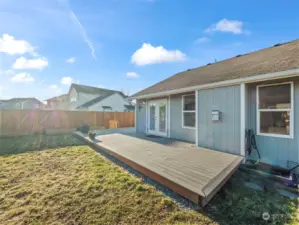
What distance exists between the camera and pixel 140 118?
372 inches

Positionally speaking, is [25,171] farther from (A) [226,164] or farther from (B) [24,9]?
(B) [24,9]

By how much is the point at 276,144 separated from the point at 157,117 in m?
5.21

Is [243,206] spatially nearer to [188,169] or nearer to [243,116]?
[188,169]

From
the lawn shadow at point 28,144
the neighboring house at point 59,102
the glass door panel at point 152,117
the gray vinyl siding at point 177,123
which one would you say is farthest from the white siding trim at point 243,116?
the neighboring house at point 59,102

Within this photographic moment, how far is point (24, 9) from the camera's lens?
5.44m

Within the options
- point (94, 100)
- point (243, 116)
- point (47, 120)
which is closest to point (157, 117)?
point (243, 116)

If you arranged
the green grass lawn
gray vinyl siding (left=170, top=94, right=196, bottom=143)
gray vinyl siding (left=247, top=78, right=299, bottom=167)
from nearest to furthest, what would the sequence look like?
1. the green grass lawn
2. gray vinyl siding (left=247, top=78, right=299, bottom=167)
3. gray vinyl siding (left=170, top=94, right=196, bottom=143)

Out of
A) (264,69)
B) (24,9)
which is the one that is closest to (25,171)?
(24,9)

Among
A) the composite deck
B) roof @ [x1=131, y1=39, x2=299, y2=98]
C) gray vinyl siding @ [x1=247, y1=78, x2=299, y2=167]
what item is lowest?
the composite deck

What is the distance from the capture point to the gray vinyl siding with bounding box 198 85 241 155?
4.46 m

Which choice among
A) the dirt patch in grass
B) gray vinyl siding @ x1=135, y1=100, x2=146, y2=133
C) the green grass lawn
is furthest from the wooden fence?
the green grass lawn

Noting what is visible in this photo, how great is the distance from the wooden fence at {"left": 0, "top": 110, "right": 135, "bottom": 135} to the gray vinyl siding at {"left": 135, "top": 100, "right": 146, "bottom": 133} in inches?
255

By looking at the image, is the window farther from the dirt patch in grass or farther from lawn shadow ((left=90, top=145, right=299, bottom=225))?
the dirt patch in grass

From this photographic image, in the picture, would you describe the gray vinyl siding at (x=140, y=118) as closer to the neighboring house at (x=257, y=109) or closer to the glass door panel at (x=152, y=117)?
the glass door panel at (x=152, y=117)
